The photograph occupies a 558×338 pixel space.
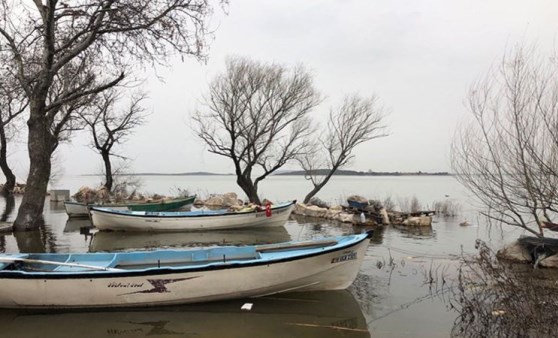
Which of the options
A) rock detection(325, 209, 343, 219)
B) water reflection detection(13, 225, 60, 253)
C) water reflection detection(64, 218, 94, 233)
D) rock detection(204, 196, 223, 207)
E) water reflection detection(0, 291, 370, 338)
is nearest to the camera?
water reflection detection(0, 291, 370, 338)

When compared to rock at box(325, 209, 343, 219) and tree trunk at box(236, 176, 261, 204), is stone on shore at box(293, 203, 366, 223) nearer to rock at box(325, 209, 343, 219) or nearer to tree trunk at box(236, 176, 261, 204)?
rock at box(325, 209, 343, 219)

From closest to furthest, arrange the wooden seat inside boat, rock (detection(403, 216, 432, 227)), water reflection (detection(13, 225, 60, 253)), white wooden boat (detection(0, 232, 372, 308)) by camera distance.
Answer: white wooden boat (detection(0, 232, 372, 308)), the wooden seat inside boat, water reflection (detection(13, 225, 60, 253)), rock (detection(403, 216, 432, 227))

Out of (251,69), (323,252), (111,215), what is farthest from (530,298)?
(251,69)

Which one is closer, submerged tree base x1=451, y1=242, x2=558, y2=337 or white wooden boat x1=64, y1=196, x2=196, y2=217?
submerged tree base x1=451, y1=242, x2=558, y2=337

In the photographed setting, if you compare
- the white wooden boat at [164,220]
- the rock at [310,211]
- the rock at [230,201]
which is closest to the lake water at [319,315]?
the white wooden boat at [164,220]

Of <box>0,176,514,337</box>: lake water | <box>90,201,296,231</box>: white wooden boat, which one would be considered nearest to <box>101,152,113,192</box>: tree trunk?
<box>90,201,296,231</box>: white wooden boat

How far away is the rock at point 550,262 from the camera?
10.6 meters

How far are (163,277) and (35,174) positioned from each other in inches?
391

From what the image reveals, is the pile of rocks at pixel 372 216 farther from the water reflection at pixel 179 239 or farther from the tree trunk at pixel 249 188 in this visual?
the tree trunk at pixel 249 188

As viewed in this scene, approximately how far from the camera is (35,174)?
14.6 m

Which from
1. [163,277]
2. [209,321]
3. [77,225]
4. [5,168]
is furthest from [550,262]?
[5,168]

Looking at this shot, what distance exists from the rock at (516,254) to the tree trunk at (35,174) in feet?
46.9

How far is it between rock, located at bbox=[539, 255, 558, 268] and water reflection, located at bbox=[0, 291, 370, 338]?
599 cm

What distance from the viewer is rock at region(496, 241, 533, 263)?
1125 centimetres
